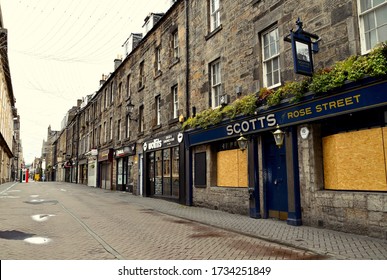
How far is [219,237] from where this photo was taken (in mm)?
7488

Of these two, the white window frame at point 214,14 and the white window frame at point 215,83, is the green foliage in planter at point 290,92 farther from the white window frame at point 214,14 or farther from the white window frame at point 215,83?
the white window frame at point 214,14

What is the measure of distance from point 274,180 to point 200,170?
409cm

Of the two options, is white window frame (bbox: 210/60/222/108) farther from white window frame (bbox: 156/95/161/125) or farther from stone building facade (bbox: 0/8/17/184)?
stone building facade (bbox: 0/8/17/184)

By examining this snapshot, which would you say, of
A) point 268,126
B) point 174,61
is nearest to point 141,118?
point 174,61

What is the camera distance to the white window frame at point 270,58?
10.0m

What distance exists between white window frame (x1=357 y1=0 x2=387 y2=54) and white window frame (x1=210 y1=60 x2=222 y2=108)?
5.93 metres

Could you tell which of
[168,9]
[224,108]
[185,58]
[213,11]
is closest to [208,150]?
[224,108]

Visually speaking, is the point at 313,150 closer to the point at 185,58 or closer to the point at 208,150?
the point at 208,150

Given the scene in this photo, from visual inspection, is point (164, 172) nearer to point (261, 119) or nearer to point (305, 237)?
point (261, 119)

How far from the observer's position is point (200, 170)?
43.9 ft

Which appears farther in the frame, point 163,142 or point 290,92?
point 163,142

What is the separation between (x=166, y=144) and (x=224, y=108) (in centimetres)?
543

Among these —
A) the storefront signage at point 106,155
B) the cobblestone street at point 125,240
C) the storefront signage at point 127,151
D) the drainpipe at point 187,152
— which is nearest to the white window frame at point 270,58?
the drainpipe at point 187,152

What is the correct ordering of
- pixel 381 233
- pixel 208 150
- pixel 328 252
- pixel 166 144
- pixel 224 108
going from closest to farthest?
pixel 328 252
pixel 381 233
pixel 224 108
pixel 208 150
pixel 166 144
